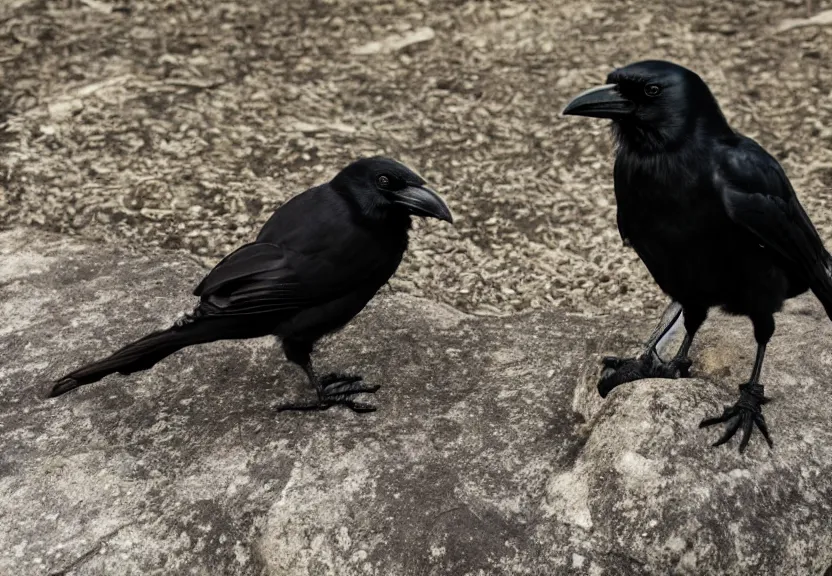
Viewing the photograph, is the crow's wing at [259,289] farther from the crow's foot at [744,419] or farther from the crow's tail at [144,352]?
the crow's foot at [744,419]

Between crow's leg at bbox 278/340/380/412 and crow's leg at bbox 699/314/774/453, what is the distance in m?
1.28

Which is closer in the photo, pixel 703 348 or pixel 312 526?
pixel 312 526

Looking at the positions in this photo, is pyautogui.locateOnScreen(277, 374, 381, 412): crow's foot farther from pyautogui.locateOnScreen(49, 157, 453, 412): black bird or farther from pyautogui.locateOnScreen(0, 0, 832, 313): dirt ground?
pyautogui.locateOnScreen(0, 0, 832, 313): dirt ground

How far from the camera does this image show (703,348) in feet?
13.3

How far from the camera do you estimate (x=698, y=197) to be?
129 inches

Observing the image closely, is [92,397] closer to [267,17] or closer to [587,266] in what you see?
[587,266]

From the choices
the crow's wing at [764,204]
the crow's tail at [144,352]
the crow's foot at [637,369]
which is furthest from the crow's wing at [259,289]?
the crow's wing at [764,204]

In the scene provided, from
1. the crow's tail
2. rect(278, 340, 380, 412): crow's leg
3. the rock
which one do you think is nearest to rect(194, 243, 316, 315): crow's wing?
the crow's tail

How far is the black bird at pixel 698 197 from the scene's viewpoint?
328 cm

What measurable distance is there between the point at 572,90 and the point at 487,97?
526mm

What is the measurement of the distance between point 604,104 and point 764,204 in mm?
596

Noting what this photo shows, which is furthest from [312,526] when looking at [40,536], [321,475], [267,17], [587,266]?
[267,17]

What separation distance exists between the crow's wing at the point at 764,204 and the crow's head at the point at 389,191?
0.95 meters

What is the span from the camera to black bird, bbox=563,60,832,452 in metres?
3.28
